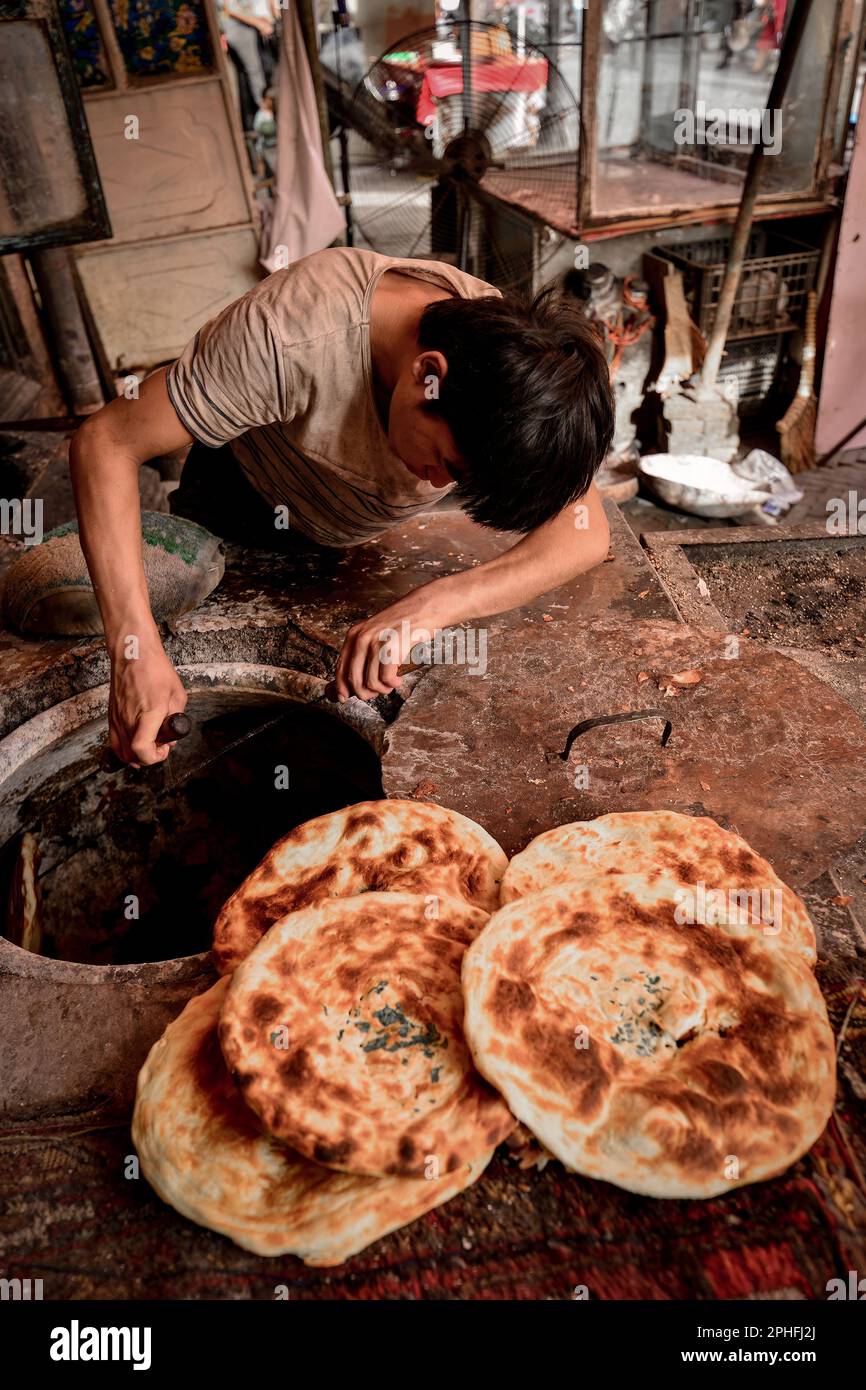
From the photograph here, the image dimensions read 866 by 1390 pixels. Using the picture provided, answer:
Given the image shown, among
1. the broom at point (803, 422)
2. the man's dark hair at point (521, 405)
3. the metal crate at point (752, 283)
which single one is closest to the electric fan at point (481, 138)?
the metal crate at point (752, 283)

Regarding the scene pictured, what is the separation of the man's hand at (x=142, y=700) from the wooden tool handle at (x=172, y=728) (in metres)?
0.02

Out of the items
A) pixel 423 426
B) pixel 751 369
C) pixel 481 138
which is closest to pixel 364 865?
pixel 423 426

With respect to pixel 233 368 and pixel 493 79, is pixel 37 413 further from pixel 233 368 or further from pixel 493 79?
pixel 233 368

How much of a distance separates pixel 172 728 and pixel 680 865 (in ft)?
3.92

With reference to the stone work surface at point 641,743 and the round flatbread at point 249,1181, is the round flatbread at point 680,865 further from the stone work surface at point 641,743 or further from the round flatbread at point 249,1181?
the round flatbread at point 249,1181

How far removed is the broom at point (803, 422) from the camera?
6.57 meters

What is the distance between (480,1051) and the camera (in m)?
1.38

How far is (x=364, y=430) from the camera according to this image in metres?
2.40

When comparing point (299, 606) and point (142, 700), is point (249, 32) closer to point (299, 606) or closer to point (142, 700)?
point (299, 606)

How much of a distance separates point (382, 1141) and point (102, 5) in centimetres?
734

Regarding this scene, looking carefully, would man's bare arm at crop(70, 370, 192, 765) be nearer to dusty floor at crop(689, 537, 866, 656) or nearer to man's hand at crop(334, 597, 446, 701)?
man's hand at crop(334, 597, 446, 701)

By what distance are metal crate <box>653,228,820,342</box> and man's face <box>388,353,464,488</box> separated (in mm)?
4971

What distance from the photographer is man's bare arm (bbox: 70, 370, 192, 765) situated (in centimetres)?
216

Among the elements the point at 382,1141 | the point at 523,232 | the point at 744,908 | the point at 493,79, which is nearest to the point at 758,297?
the point at 523,232
